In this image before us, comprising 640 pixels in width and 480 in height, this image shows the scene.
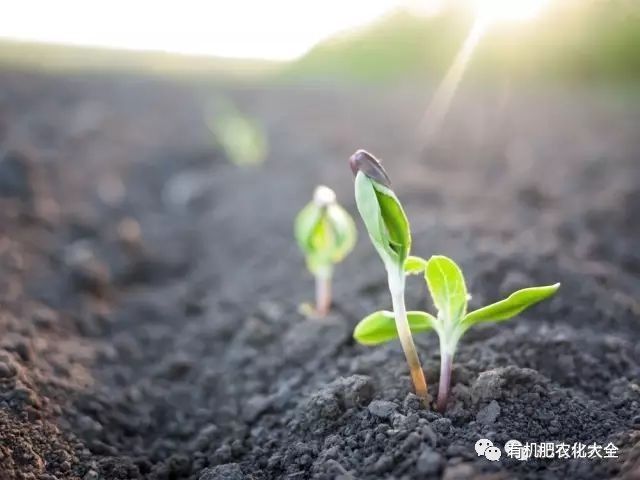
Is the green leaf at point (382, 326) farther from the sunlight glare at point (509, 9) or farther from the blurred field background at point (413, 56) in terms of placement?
the blurred field background at point (413, 56)

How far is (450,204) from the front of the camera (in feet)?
10.2

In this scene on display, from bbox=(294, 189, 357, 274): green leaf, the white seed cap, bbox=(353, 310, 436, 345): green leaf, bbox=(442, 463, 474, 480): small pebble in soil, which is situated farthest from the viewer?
bbox=(294, 189, 357, 274): green leaf

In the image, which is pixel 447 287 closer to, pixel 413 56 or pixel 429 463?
pixel 429 463

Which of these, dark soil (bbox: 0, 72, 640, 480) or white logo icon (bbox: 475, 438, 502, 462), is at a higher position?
dark soil (bbox: 0, 72, 640, 480)

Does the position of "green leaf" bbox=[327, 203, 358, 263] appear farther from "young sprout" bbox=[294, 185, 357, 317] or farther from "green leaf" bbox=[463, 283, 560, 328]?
"green leaf" bbox=[463, 283, 560, 328]

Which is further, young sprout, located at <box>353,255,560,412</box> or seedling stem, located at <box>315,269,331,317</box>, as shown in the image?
seedling stem, located at <box>315,269,331,317</box>

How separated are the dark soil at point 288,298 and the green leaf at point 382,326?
121 millimetres

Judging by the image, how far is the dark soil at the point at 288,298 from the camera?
1.49 metres

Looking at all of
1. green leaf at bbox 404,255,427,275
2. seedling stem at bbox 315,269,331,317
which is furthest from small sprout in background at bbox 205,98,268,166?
green leaf at bbox 404,255,427,275

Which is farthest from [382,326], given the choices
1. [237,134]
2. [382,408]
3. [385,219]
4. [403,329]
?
[237,134]

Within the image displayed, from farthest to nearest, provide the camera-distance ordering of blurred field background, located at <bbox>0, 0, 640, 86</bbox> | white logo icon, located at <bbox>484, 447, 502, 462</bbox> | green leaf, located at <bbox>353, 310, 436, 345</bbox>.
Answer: blurred field background, located at <bbox>0, 0, 640, 86</bbox>
green leaf, located at <bbox>353, 310, 436, 345</bbox>
white logo icon, located at <bbox>484, 447, 502, 462</bbox>

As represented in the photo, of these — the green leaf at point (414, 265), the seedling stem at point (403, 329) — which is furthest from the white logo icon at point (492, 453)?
the green leaf at point (414, 265)

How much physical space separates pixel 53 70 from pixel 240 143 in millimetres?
2385

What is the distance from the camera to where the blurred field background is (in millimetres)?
4773
